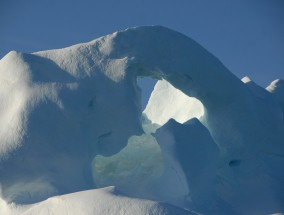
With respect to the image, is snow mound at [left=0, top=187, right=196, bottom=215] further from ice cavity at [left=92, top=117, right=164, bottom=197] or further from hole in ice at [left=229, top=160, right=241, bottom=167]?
hole in ice at [left=229, top=160, right=241, bottom=167]

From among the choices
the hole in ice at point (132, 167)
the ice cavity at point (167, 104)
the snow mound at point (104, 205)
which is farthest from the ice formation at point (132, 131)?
the ice cavity at point (167, 104)

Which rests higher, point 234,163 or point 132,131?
point 132,131

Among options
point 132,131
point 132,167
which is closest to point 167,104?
point 132,167

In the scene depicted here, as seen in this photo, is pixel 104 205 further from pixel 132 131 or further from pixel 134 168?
pixel 134 168

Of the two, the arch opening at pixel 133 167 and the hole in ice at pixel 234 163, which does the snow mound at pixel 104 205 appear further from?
the hole in ice at pixel 234 163

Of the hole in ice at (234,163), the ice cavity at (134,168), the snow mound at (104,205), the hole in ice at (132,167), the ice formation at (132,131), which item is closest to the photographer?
the snow mound at (104,205)

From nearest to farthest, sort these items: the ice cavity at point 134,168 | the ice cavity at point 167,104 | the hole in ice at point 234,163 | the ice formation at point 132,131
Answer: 1. the ice formation at point 132,131
2. the ice cavity at point 134,168
3. the hole in ice at point 234,163
4. the ice cavity at point 167,104

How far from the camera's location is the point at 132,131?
807 centimetres

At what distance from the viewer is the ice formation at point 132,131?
7.07m

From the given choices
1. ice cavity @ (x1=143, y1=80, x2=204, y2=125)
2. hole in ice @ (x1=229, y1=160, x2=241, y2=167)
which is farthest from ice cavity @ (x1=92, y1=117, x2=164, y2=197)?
ice cavity @ (x1=143, y1=80, x2=204, y2=125)

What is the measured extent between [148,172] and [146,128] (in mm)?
3047

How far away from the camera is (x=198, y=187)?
27.2ft

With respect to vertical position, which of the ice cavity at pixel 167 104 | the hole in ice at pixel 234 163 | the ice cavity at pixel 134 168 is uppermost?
the ice cavity at pixel 167 104

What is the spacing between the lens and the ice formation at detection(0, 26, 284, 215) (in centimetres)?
707
